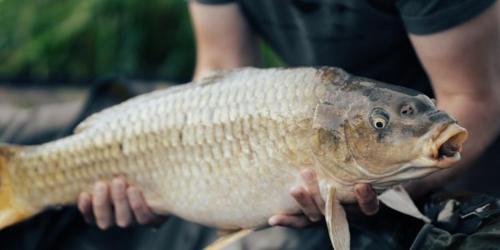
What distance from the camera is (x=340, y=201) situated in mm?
1299

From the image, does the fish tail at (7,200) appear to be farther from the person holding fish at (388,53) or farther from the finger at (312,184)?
the finger at (312,184)

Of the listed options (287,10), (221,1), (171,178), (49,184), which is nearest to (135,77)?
(221,1)

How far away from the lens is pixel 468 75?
5.24 ft

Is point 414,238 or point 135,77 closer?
point 414,238

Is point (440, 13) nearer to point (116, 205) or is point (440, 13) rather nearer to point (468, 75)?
point (468, 75)

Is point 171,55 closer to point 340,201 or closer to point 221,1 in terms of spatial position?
point 221,1

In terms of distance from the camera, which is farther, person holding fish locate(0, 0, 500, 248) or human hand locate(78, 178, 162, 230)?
human hand locate(78, 178, 162, 230)

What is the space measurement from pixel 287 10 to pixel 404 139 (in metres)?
0.77

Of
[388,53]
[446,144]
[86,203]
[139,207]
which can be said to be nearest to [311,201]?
[446,144]

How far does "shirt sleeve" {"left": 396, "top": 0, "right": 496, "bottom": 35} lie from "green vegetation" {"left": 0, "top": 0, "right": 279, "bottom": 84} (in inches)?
55.8

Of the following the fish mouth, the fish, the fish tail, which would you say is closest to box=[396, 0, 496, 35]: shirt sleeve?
the fish

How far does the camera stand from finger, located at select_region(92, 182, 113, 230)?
1.56 metres

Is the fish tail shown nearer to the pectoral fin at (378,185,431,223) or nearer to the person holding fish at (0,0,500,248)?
the person holding fish at (0,0,500,248)

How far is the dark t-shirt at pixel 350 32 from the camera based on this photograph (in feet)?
5.68
